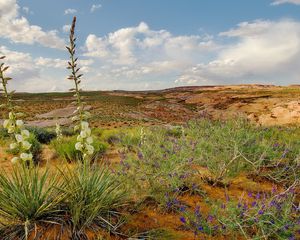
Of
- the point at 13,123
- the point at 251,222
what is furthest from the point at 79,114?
the point at 251,222

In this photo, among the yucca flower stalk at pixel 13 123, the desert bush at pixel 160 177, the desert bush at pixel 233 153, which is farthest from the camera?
the desert bush at pixel 233 153

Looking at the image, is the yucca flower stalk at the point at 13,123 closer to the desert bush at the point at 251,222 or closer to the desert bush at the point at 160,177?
the desert bush at the point at 160,177

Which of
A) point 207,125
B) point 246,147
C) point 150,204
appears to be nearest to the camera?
point 150,204

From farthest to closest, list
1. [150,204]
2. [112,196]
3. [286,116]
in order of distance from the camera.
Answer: [286,116] < [150,204] < [112,196]

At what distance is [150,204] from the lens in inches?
181

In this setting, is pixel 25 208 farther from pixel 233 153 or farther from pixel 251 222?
pixel 233 153

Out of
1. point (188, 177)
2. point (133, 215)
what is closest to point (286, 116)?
point (188, 177)

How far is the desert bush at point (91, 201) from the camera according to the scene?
3.45 meters

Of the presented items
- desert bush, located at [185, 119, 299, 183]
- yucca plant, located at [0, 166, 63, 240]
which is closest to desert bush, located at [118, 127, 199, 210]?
desert bush, located at [185, 119, 299, 183]

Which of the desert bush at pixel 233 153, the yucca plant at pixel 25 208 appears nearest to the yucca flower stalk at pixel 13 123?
the yucca plant at pixel 25 208

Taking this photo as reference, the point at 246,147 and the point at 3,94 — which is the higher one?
the point at 3,94

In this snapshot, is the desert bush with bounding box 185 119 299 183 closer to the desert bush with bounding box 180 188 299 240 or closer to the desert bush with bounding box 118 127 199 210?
the desert bush with bounding box 118 127 199 210

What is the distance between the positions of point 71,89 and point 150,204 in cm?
207

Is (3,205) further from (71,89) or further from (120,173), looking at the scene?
(120,173)
